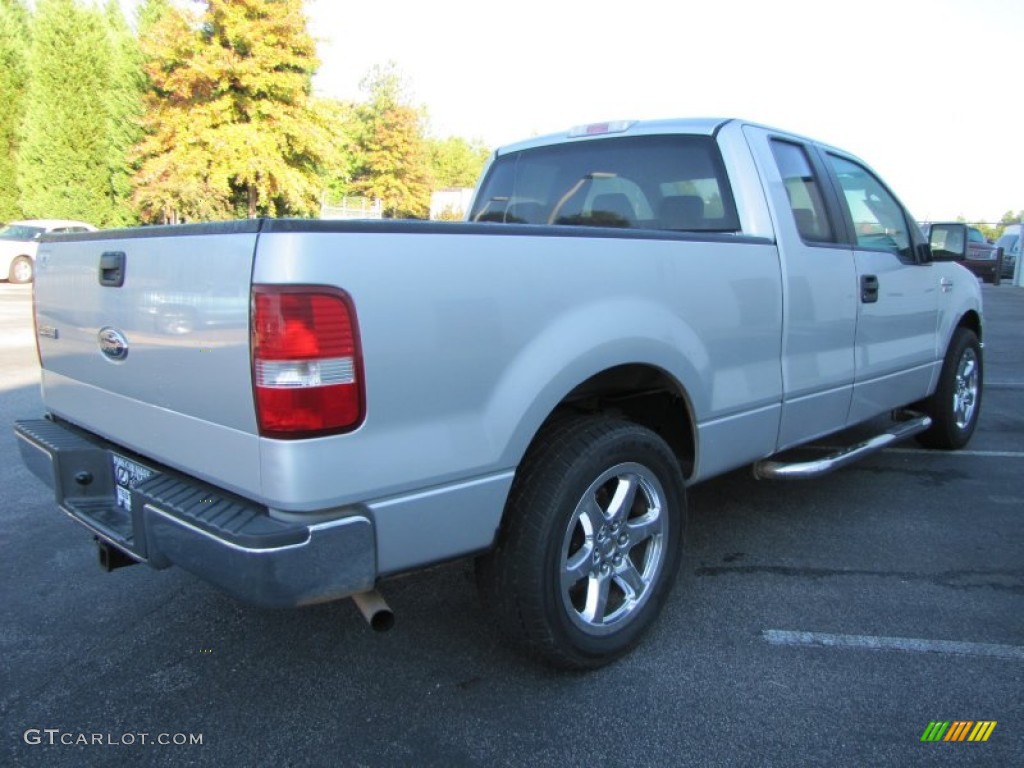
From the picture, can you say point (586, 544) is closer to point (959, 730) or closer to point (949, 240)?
point (959, 730)

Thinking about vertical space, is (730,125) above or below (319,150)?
below

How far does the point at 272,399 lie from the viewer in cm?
187

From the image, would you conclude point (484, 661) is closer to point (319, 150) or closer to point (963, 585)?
point (963, 585)

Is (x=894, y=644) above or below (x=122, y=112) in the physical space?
below

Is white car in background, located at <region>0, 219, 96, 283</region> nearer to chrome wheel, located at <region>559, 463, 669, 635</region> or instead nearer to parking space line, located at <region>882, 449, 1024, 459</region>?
parking space line, located at <region>882, 449, 1024, 459</region>

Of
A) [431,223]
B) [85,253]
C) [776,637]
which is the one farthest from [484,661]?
[85,253]

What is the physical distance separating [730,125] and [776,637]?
2197mm

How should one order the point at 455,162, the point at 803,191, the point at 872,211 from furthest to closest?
1. the point at 455,162
2. the point at 872,211
3. the point at 803,191

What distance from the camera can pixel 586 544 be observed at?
8.32 ft

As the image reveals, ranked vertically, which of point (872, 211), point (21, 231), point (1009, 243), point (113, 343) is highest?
point (21, 231)

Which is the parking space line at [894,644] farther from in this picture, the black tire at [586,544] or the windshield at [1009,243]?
the windshield at [1009,243]

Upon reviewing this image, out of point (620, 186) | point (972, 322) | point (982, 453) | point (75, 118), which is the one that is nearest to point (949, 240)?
point (972, 322)

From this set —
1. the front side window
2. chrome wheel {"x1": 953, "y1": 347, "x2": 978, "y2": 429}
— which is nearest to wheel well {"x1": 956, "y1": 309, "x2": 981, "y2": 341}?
chrome wheel {"x1": 953, "y1": 347, "x2": 978, "y2": 429}

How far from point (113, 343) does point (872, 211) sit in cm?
385
